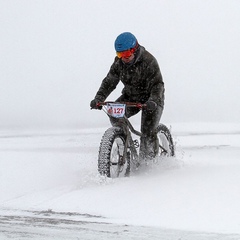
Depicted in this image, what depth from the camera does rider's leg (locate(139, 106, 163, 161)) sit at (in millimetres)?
7723

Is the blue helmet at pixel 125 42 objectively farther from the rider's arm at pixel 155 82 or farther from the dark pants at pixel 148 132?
the dark pants at pixel 148 132

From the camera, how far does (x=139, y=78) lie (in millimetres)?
7574

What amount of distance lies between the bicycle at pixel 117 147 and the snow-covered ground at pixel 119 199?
0.61ft

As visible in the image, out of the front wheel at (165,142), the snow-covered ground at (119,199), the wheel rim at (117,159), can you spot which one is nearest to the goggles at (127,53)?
the wheel rim at (117,159)

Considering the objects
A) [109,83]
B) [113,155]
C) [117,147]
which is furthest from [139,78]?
[113,155]

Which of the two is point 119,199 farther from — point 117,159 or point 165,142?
point 165,142

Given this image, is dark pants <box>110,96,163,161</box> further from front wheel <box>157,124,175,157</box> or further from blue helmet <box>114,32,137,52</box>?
blue helmet <box>114,32,137,52</box>

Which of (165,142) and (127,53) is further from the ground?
(127,53)

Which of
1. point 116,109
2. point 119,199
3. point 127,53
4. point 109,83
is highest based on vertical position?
point 127,53

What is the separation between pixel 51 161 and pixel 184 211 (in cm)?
472

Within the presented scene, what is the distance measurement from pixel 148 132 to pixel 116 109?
3.44 feet

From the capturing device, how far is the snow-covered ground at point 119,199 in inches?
177

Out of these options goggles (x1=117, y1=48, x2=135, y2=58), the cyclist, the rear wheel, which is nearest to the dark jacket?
the cyclist

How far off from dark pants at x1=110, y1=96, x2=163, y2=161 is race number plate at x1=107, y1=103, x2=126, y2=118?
851mm
